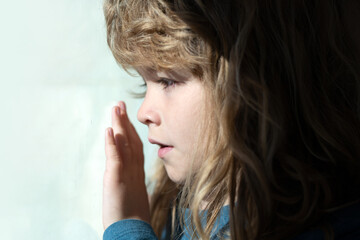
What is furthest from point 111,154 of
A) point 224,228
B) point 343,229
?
point 343,229

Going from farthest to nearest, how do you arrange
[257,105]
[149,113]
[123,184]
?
[123,184], [149,113], [257,105]

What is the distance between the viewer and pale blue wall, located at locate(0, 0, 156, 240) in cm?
98

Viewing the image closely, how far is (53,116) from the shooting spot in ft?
3.42

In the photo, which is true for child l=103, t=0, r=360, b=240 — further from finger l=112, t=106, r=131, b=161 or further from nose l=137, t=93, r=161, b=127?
finger l=112, t=106, r=131, b=161

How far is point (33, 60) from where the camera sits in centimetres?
100

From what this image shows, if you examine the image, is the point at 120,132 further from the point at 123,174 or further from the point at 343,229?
the point at 343,229

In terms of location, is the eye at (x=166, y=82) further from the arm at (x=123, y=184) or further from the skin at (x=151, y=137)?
the arm at (x=123, y=184)

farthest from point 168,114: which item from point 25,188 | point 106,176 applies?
point 25,188

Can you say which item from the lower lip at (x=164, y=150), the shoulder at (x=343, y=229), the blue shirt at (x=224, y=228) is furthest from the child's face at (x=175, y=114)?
the shoulder at (x=343, y=229)

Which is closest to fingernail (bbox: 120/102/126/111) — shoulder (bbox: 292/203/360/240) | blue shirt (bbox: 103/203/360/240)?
blue shirt (bbox: 103/203/360/240)

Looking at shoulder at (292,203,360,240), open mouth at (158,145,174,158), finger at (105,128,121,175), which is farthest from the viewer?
finger at (105,128,121,175)

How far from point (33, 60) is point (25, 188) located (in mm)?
277

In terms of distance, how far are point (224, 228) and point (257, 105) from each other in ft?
0.90

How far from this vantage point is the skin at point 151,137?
0.90m
